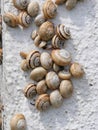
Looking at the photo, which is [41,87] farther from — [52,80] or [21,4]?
[21,4]

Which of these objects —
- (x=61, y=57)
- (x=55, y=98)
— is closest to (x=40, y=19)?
(x=61, y=57)

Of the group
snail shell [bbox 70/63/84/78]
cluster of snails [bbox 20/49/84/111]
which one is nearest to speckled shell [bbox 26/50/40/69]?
cluster of snails [bbox 20/49/84/111]

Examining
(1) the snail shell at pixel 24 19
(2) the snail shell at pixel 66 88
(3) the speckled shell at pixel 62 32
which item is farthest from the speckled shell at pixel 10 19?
(2) the snail shell at pixel 66 88

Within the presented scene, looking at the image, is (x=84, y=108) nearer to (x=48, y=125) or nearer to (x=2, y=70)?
(x=48, y=125)

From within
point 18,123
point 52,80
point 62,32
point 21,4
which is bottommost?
point 18,123

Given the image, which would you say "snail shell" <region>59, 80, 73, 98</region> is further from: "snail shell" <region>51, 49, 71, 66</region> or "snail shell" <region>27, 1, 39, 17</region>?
"snail shell" <region>27, 1, 39, 17</region>
